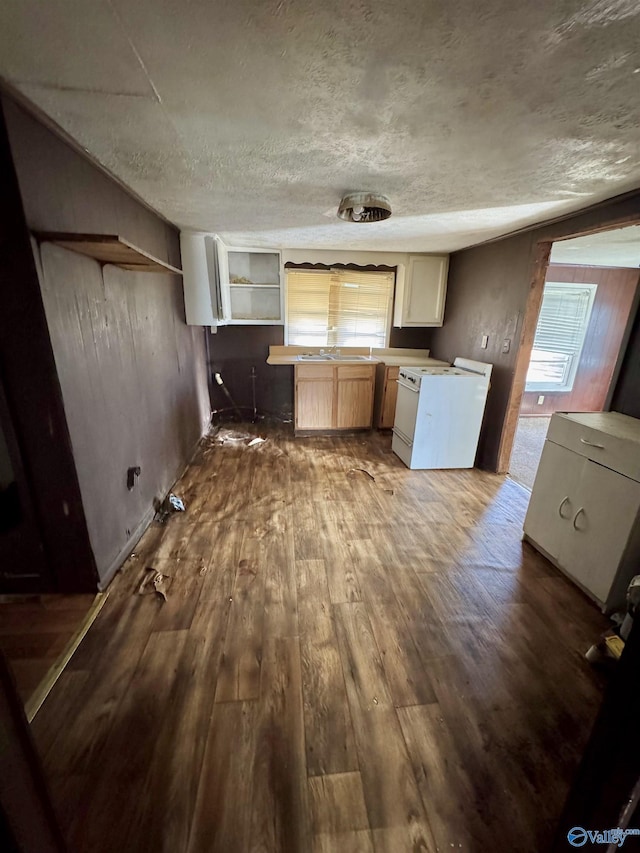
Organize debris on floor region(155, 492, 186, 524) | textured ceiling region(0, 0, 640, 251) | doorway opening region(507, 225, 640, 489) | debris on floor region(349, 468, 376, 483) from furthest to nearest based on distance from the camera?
1. doorway opening region(507, 225, 640, 489)
2. debris on floor region(349, 468, 376, 483)
3. debris on floor region(155, 492, 186, 524)
4. textured ceiling region(0, 0, 640, 251)

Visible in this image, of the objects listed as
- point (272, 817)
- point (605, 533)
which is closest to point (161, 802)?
point (272, 817)

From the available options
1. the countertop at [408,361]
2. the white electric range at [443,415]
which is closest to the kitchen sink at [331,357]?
the countertop at [408,361]

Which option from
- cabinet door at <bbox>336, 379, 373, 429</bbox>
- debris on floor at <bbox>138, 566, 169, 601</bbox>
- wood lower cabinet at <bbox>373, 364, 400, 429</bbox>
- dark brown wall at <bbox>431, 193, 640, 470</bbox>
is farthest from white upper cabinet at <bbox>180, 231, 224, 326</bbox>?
dark brown wall at <bbox>431, 193, 640, 470</bbox>

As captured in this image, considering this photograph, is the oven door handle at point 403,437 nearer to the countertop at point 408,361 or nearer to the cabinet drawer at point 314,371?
the countertop at point 408,361

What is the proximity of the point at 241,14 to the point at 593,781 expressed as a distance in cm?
191

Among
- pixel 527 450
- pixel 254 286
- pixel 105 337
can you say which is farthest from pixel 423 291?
pixel 105 337

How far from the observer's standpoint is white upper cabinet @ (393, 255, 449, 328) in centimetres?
404

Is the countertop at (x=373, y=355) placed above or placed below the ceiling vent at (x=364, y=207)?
below

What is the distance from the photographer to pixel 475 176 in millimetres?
1803

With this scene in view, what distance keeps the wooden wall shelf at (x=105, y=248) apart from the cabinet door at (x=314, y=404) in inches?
86.9

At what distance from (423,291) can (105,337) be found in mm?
3481

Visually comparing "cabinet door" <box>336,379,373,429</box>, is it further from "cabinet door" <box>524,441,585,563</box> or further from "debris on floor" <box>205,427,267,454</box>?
"cabinet door" <box>524,441,585,563</box>

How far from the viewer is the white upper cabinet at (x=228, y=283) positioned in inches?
128

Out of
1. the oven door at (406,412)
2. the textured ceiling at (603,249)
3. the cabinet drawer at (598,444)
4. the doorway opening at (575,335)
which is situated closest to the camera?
the cabinet drawer at (598,444)
